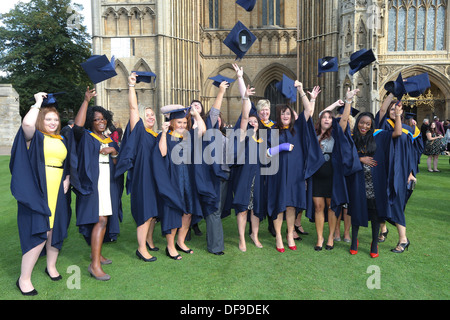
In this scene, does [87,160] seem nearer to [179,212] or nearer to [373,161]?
[179,212]

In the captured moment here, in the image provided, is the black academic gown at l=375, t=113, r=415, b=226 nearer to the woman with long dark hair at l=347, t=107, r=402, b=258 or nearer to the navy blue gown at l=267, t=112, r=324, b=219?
the woman with long dark hair at l=347, t=107, r=402, b=258

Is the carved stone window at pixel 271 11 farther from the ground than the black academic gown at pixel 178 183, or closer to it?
farther from the ground

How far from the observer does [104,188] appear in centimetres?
391

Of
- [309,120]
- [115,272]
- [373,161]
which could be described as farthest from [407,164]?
[115,272]

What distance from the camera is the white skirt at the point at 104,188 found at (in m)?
3.85

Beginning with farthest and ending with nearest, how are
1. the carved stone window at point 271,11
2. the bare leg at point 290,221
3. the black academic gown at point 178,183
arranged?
the carved stone window at point 271,11 → the bare leg at point 290,221 → the black academic gown at point 178,183

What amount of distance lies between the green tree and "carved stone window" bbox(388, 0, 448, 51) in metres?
24.9

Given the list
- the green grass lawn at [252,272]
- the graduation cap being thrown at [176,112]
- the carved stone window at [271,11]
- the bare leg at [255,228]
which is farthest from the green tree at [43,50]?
the bare leg at [255,228]

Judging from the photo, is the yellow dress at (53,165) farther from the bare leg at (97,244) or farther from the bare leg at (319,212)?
the bare leg at (319,212)

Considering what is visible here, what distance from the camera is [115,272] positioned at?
159 inches

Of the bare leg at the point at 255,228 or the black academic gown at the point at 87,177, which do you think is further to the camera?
the bare leg at the point at 255,228

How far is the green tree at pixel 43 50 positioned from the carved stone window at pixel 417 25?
2494 centimetres

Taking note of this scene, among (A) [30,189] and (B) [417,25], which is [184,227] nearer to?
(A) [30,189]
